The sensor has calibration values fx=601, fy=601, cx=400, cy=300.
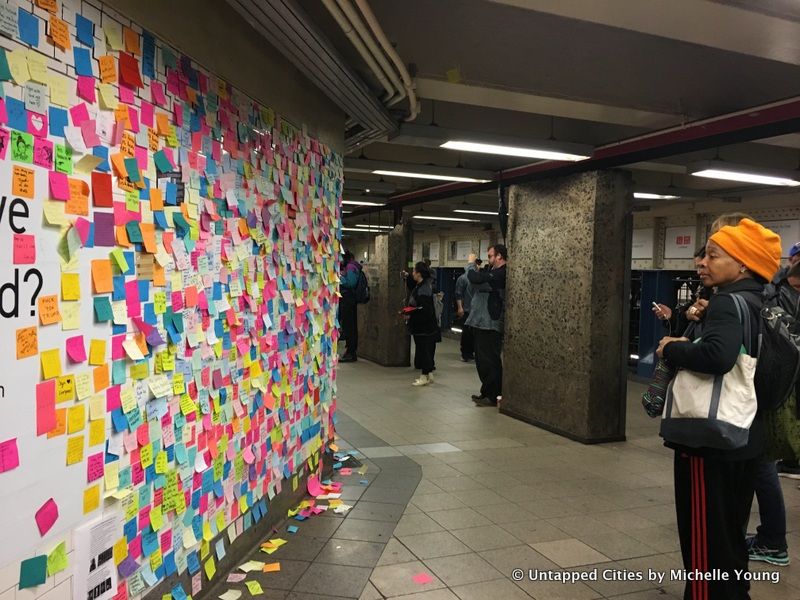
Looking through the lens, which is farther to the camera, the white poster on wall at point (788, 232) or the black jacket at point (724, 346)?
the white poster on wall at point (788, 232)

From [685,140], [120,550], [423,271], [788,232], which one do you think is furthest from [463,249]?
Result: [120,550]

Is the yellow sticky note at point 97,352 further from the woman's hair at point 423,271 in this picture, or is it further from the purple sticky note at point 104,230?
the woman's hair at point 423,271

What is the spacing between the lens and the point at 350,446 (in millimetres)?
5258

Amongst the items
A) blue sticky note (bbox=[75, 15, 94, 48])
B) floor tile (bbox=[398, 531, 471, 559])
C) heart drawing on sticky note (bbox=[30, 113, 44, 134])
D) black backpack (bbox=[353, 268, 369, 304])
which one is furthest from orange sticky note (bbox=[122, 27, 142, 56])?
black backpack (bbox=[353, 268, 369, 304])

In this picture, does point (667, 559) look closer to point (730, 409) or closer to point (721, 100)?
point (730, 409)

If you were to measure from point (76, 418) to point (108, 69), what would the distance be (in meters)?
1.10

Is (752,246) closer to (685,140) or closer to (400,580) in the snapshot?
(400,580)

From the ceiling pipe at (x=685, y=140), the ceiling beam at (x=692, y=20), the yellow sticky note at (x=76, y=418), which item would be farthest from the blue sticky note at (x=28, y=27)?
the ceiling pipe at (x=685, y=140)

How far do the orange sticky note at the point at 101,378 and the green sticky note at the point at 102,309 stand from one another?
6.1 inches

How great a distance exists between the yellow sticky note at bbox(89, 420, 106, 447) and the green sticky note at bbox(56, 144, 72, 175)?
0.78 meters

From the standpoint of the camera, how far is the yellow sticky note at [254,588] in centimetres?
275

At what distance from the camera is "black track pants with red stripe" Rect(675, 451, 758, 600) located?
244 centimetres

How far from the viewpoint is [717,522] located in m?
2.43

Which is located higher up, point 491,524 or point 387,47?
point 387,47
